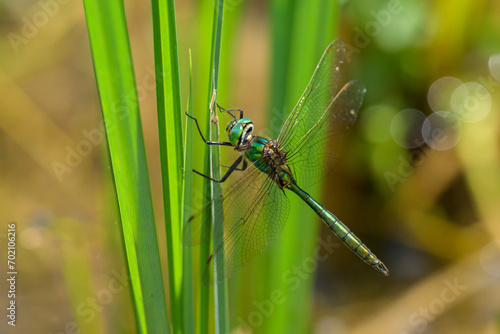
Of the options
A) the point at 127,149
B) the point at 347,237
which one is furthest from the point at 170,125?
the point at 347,237

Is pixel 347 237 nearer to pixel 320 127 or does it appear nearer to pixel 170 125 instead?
pixel 320 127

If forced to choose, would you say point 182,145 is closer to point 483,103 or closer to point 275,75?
point 275,75

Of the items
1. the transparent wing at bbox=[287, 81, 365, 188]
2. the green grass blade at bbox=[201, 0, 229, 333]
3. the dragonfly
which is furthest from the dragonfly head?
the green grass blade at bbox=[201, 0, 229, 333]

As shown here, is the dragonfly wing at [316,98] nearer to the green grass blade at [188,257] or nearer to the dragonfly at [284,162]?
the dragonfly at [284,162]

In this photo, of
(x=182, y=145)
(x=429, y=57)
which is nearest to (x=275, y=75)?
(x=182, y=145)

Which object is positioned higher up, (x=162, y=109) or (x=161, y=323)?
(x=162, y=109)
